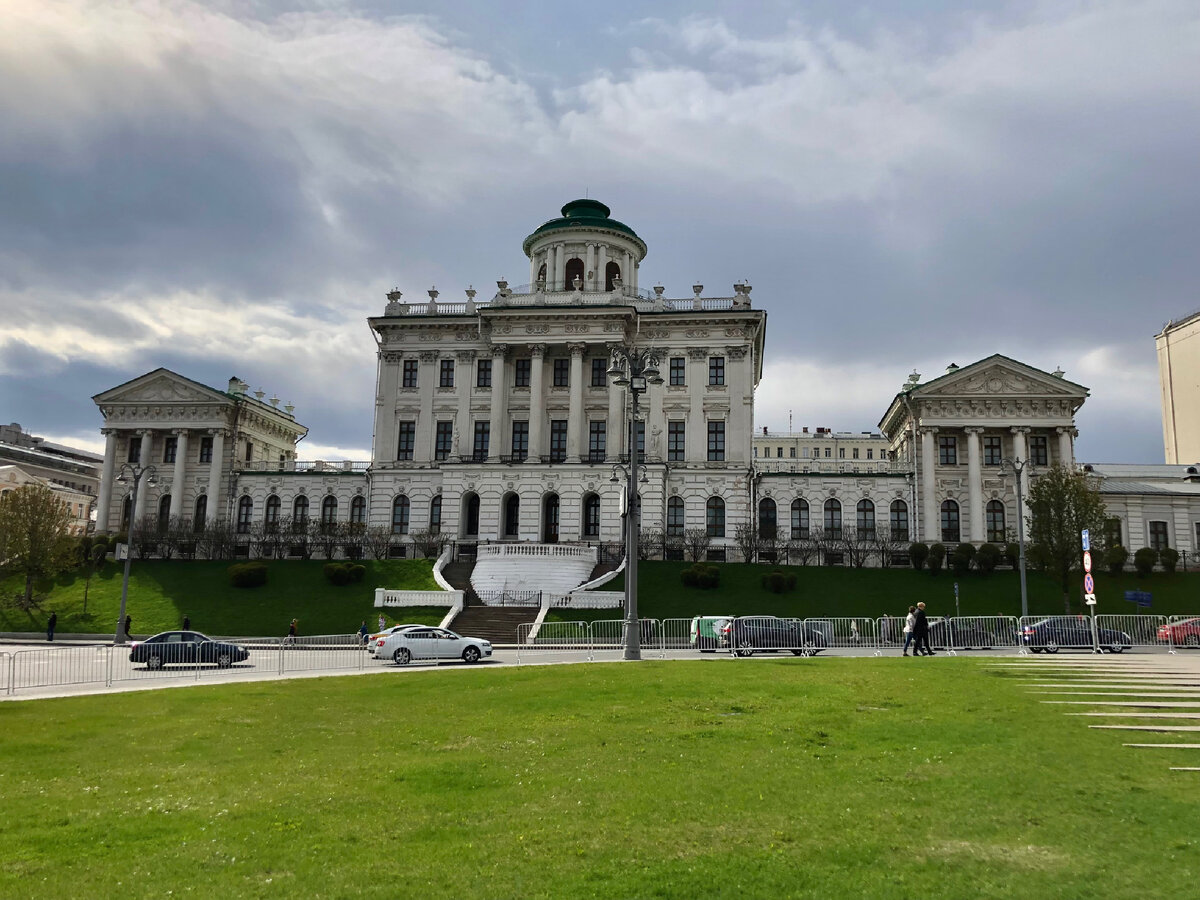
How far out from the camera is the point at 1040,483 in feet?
184

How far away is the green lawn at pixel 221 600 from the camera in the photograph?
162 feet

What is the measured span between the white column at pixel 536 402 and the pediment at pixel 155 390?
86.0 feet

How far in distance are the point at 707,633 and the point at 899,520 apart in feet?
114

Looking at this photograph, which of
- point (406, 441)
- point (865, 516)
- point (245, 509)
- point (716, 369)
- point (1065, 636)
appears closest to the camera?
point (1065, 636)

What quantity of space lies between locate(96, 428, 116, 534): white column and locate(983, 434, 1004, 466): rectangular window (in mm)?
66804

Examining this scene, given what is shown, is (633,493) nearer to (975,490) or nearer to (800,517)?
(800,517)

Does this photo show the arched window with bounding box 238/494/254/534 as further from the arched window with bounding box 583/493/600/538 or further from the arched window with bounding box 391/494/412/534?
the arched window with bounding box 583/493/600/538

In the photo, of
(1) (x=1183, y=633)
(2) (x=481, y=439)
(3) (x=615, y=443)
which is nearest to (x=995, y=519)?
(3) (x=615, y=443)

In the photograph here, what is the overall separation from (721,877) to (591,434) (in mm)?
59300

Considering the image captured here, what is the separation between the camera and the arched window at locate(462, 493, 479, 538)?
65750mm

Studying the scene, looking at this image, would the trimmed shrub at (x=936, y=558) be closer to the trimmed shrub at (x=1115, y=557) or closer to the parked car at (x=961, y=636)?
the trimmed shrub at (x=1115, y=557)

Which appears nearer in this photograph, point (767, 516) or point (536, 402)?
point (536, 402)

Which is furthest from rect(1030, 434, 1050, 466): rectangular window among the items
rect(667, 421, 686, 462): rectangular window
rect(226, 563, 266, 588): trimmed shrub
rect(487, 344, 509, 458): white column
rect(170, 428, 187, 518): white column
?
rect(170, 428, 187, 518): white column

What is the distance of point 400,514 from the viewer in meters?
68.2
